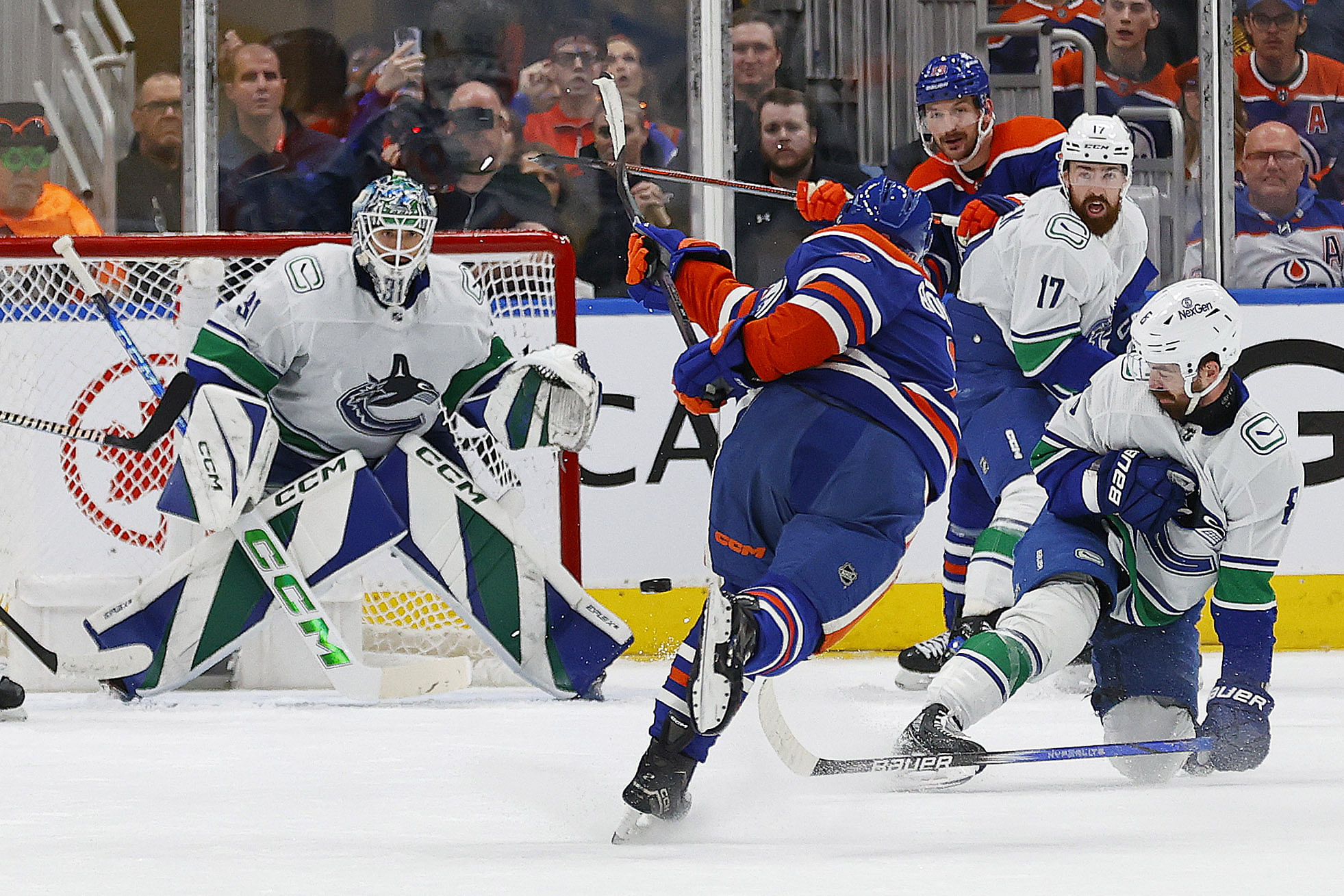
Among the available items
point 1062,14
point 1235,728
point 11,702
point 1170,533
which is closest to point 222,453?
point 11,702

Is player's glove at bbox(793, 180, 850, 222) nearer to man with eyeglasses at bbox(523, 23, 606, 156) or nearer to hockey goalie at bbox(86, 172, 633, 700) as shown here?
hockey goalie at bbox(86, 172, 633, 700)

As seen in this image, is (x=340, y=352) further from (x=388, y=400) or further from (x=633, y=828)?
(x=633, y=828)

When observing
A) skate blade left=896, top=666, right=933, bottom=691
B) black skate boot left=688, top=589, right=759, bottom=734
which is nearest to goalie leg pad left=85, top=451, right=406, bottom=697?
skate blade left=896, top=666, right=933, bottom=691

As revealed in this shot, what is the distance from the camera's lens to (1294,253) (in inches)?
188

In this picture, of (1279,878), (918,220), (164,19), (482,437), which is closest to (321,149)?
(164,19)

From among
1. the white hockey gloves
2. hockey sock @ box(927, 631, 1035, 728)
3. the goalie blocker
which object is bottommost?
the goalie blocker

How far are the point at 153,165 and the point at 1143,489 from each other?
10.00 ft

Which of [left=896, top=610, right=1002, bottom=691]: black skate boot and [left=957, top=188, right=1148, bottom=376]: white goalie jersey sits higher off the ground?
[left=957, top=188, right=1148, bottom=376]: white goalie jersey

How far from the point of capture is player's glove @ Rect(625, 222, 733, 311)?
281 cm

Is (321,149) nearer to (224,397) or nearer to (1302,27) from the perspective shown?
(224,397)

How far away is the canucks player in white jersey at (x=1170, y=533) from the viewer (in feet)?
8.21

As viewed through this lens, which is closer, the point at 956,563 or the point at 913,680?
the point at 913,680

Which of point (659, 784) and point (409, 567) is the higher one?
point (659, 784)

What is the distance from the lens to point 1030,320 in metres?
3.61
